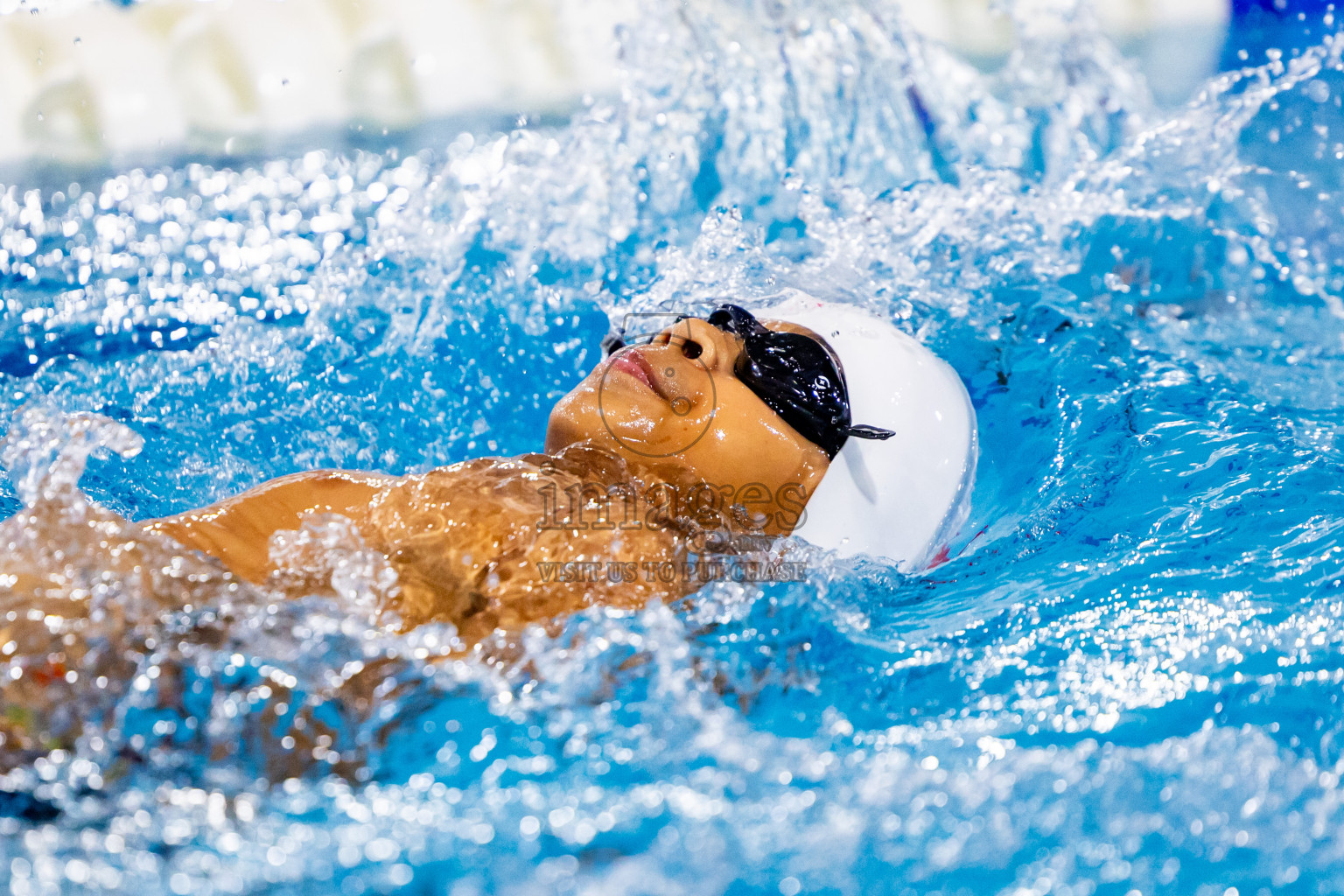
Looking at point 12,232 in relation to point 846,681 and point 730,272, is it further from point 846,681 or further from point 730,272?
point 846,681

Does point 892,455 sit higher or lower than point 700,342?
lower

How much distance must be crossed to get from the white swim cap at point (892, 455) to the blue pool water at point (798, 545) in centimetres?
9

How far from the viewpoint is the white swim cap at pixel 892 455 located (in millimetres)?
2059

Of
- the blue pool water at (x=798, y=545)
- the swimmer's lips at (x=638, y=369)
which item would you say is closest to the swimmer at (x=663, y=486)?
the swimmer's lips at (x=638, y=369)

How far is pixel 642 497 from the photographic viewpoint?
1961mm

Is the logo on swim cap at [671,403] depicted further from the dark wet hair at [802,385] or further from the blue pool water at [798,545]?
the blue pool water at [798,545]

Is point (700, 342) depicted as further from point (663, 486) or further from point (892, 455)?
point (892, 455)

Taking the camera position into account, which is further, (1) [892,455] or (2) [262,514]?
(1) [892,455]

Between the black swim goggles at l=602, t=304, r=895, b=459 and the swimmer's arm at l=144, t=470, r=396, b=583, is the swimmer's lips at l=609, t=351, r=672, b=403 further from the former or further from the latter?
the swimmer's arm at l=144, t=470, r=396, b=583

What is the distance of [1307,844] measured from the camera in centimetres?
144

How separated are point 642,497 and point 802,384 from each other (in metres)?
0.39

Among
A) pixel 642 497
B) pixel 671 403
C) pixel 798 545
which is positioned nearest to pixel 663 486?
pixel 642 497

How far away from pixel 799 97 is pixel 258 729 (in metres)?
3.46

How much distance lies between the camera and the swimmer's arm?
1.80m
